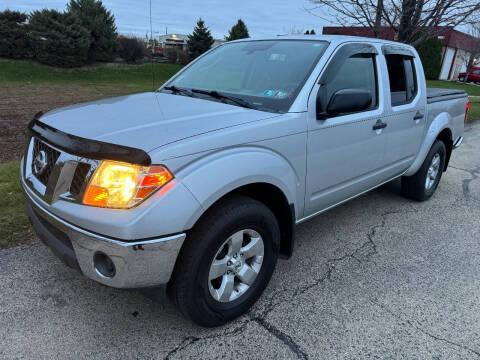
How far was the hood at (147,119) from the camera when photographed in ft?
6.80

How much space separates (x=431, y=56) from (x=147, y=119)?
3674cm

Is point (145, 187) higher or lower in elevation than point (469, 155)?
higher

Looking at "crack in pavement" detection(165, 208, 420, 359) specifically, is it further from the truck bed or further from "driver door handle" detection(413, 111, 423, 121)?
the truck bed

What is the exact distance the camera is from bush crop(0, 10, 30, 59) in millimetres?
19969

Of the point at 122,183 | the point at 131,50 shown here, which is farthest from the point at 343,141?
the point at 131,50

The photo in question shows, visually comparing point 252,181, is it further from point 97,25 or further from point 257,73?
point 97,25

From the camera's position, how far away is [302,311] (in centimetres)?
267

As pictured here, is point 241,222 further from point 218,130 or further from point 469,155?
point 469,155

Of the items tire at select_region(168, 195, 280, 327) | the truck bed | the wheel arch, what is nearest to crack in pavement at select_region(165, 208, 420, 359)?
tire at select_region(168, 195, 280, 327)

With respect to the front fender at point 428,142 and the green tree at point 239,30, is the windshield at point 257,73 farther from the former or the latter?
the green tree at point 239,30

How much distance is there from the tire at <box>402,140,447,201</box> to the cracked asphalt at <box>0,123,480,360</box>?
1.03m

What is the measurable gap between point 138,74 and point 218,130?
22.1 m

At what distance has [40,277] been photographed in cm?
287

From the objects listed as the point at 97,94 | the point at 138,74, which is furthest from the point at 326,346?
the point at 138,74
